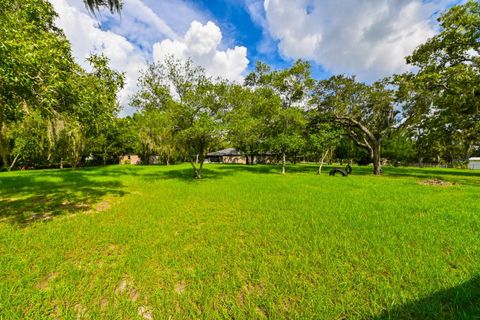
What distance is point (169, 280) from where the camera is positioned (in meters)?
3.11

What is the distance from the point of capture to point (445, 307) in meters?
2.49

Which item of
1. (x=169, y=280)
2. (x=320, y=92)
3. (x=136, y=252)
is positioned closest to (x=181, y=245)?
(x=136, y=252)

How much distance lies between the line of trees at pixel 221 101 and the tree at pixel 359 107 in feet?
0.36

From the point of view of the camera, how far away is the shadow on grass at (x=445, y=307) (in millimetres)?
2373

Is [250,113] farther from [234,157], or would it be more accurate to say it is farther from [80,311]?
[234,157]

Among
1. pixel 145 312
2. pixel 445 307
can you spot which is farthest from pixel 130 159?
pixel 445 307

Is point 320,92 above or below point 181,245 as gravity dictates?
above

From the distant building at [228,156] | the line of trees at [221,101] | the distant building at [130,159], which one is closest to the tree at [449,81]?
the line of trees at [221,101]

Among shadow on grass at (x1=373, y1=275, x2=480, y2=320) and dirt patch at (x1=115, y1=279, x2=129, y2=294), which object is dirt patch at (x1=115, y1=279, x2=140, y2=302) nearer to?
dirt patch at (x1=115, y1=279, x2=129, y2=294)

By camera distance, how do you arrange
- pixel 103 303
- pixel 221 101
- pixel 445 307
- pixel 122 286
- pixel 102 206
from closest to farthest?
pixel 445 307
pixel 103 303
pixel 122 286
pixel 102 206
pixel 221 101

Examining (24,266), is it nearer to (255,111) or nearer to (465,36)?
(255,111)

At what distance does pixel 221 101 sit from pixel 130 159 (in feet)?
149

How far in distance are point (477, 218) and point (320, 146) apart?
15.2m

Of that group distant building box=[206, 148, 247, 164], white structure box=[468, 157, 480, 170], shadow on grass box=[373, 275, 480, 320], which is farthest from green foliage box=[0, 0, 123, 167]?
white structure box=[468, 157, 480, 170]
